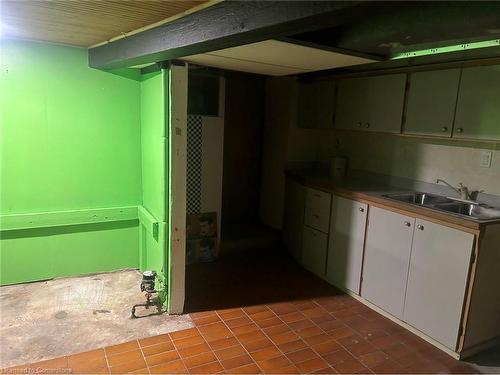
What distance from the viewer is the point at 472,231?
2182 mm

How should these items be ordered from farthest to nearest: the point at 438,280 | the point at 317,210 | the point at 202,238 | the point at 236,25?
the point at 202,238, the point at 317,210, the point at 438,280, the point at 236,25

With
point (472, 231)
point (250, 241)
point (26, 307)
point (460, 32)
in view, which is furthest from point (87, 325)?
point (460, 32)

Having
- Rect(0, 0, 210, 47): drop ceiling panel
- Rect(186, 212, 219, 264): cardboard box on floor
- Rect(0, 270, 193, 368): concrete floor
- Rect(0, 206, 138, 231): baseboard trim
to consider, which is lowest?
Rect(0, 270, 193, 368): concrete floor

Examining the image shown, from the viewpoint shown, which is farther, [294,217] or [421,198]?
[294,217]

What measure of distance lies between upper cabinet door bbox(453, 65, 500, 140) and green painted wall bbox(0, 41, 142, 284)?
8.45ft

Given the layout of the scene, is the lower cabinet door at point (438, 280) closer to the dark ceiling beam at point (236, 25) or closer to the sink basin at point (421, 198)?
the sink basin at point (421, 198)

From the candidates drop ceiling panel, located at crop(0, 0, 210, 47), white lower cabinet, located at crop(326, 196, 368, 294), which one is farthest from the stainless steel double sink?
drop ceiling panel, located at crop(0, 0, 210, 47)

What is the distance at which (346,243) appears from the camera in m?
3.11

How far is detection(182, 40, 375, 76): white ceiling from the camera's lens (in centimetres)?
201

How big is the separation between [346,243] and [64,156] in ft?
8.11

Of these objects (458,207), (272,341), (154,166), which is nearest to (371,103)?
(458,207)

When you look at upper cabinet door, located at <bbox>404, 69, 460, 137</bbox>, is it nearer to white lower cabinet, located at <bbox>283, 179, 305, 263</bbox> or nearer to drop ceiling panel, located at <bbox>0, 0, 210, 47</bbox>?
white lower cabinet, located at <bbox>283, 179, 305, 263</bbox>

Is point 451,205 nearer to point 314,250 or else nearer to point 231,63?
point 314,250

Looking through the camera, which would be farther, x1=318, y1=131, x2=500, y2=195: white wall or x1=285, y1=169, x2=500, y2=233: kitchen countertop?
x1=318, y1=131, x2=500, y2=195: white wall
